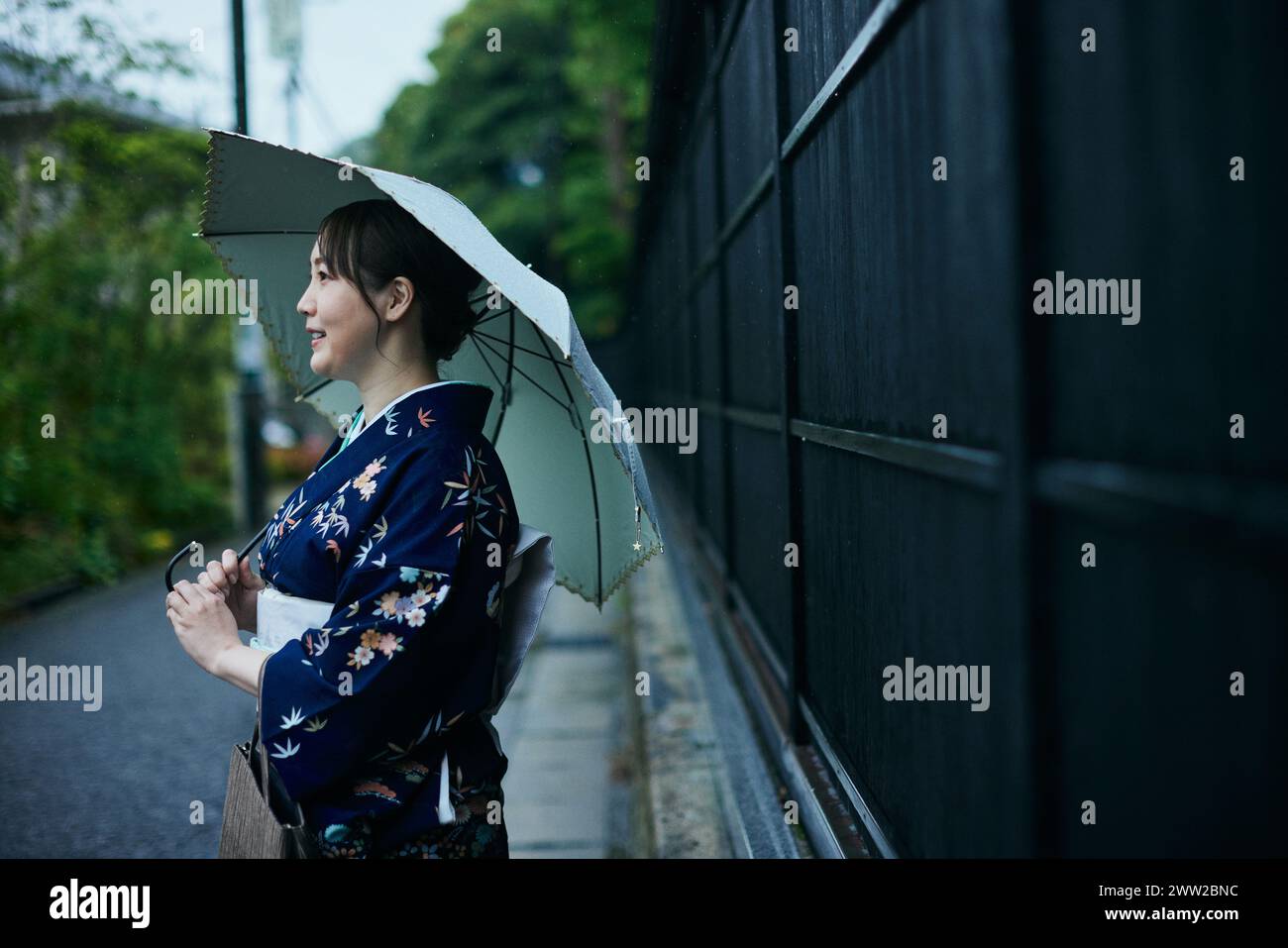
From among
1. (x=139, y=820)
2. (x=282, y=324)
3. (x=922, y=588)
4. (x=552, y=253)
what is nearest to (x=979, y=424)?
(x=922, y=588)

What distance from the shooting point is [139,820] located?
4.44 meters

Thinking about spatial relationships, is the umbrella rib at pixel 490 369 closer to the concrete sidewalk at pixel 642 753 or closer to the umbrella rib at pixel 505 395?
the umbrella rib at pixel 505 395

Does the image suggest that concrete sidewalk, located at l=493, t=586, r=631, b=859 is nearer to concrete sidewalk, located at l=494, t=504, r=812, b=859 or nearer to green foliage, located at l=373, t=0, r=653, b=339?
concrete sidewalk, located at l=494, t=504, r=812, b=859

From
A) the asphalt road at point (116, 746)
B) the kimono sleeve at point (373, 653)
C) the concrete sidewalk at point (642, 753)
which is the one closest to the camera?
the kimono sleeve at point (373, 653)

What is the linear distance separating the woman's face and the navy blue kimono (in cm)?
13

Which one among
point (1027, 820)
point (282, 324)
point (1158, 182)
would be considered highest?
point (282, 324)

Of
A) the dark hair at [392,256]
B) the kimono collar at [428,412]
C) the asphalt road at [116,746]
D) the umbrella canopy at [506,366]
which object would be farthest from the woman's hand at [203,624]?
the asphalt road at [116,746]

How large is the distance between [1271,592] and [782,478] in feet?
8.36

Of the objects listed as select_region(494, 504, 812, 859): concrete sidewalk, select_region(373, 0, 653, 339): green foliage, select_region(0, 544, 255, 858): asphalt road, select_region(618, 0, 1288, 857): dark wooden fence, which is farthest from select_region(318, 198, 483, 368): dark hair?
select_region(373, 0, 653, 339): green foliage

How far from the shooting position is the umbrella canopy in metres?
2.28

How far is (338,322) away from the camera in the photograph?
1937mm

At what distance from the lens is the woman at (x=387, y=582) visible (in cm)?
172

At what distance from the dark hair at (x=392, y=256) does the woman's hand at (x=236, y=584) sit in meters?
0.48
